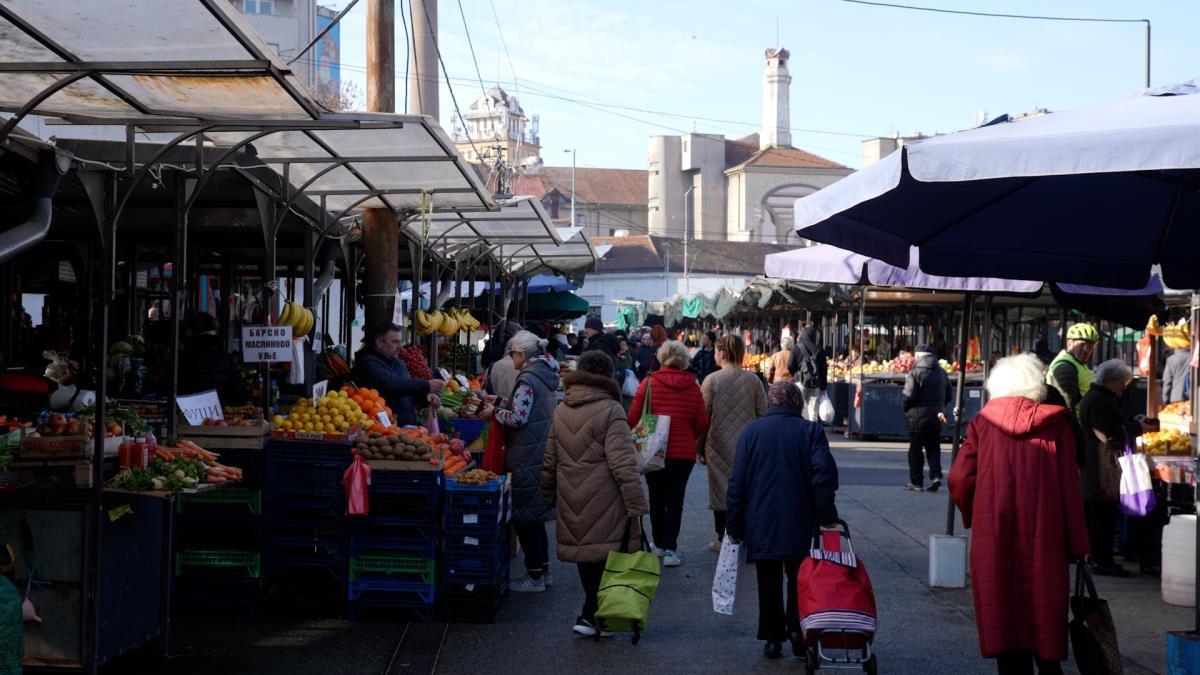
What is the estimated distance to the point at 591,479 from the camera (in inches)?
298

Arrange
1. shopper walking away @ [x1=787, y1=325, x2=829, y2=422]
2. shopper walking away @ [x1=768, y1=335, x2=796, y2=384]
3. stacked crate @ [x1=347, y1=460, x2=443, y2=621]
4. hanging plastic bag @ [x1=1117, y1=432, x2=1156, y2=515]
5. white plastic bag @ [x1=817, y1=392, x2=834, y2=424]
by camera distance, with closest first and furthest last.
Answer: stacked crate @ [x1=347, y1=460, x2=443, y2=621] → hanging plastic bag @ [x1=1117, y1=432, x2=1156, y2=515] → shopper walking away @ [x1=768, y1=335, x2=796, y2=384] → white plastic bag @ [x1=817, y1=392, x2=834, y2=424] → shopper walking away @ [x1=787, y1=325, x2=829, y2=422]

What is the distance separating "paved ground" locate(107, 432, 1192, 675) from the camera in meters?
7.12

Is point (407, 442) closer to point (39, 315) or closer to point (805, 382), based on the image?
point (805, 382)

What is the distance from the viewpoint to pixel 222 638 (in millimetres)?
7613

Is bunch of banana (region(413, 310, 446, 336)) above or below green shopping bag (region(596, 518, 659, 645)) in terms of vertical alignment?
above

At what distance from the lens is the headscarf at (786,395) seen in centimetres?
716

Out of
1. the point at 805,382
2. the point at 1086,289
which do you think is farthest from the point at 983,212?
the point at 805,382

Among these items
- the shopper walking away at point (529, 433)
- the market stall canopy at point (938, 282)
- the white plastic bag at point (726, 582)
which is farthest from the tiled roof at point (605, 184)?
the white plastic bag at point (726, 582)

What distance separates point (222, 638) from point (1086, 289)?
7994 millimetres

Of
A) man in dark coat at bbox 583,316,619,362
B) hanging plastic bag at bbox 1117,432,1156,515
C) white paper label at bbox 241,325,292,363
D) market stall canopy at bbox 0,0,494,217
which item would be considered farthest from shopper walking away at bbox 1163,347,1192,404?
white paper label at bbox 241,325,292,363

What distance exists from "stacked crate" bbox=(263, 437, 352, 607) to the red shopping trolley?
3.14m

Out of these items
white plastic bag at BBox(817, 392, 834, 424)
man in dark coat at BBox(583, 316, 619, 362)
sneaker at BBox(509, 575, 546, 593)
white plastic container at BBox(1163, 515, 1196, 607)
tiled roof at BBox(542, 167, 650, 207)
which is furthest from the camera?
tiled roof at BBox(542, 167, 650, 207)

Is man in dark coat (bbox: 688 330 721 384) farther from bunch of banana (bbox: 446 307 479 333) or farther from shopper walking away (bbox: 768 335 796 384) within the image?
bunch of banana (bbox: 446 307 479 333)

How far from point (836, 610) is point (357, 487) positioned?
3176 millimetres
